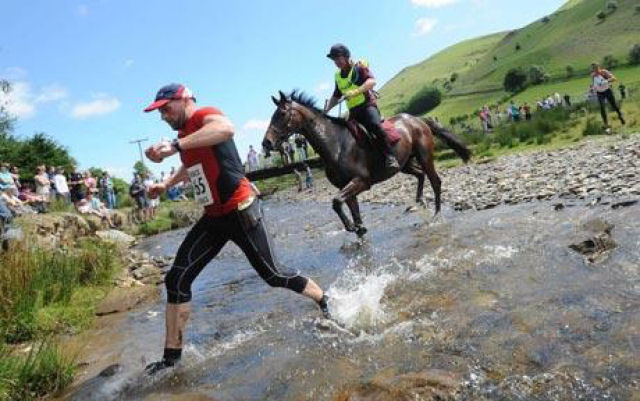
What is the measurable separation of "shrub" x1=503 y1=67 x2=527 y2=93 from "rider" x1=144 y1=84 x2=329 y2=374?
101778mm

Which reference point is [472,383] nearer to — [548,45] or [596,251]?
[596,251]

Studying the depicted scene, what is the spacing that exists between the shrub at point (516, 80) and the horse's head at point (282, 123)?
97.3 metres

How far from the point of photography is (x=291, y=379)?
15.2 ft

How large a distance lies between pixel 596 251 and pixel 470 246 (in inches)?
88.1

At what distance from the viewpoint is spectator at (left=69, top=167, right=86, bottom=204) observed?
82.3 feet

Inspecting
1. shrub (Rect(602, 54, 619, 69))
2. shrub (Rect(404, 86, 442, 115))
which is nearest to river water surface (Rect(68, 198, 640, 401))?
shrub (Rect(602, 54, 619, 69))

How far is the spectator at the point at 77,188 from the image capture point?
25.1m

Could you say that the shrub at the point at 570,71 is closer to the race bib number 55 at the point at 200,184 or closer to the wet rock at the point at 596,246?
the wet rock at the point at 596,246

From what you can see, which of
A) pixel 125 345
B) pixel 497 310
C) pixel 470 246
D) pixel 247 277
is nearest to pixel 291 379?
pixel 497 310

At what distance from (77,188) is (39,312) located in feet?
63.3

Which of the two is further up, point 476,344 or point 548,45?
point 548,45

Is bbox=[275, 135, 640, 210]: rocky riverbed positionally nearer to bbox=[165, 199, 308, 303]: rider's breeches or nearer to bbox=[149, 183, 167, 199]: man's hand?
bbox=[165, 199, 308, 303]: rider's breeches

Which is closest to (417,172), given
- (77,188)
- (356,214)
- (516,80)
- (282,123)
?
(356,214)

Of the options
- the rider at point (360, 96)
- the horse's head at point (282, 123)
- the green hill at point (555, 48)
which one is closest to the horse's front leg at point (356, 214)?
the rider at point (360, 96)
